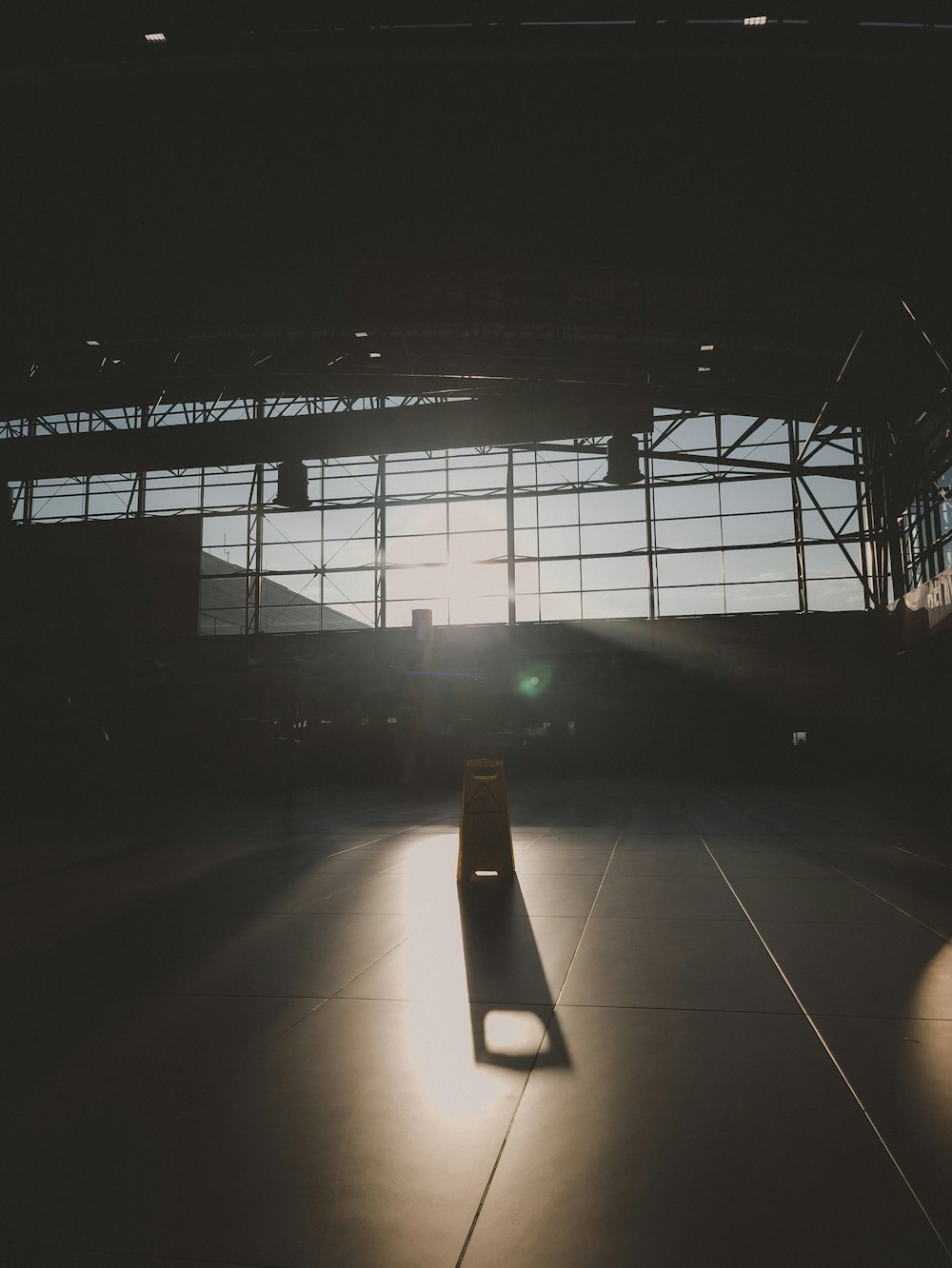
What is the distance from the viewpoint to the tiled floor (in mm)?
1859

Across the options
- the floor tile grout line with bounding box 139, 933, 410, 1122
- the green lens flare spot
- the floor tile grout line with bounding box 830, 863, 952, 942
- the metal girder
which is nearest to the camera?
the floor tile grout line with bounding box 139, 933, 410, 1122

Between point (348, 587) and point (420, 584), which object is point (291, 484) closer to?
point (420, 584)

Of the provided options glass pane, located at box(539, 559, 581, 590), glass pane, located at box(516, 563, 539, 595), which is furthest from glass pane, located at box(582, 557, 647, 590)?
glass pane, located at box(516, 563, 539, 595)

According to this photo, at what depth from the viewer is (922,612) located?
46.1 feet

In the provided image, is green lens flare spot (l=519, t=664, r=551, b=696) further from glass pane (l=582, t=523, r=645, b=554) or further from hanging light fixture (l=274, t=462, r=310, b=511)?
hanging light fixture (l=274, t=462, r=310, b=511)

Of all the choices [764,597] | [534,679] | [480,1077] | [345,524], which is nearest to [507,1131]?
[480,1077]

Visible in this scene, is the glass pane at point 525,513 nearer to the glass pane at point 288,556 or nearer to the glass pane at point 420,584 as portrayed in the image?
the glass pane at point 420,584

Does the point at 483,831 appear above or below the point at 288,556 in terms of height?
below

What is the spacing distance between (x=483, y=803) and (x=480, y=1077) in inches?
143

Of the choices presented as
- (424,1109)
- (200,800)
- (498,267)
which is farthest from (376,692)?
(424,1109)

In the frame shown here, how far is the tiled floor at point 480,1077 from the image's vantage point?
6.10 feet

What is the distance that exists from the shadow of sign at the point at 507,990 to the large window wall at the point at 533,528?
20.1 meters

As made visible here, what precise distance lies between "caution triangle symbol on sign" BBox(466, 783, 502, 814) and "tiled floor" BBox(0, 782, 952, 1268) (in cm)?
70

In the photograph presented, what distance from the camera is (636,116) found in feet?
33.8
